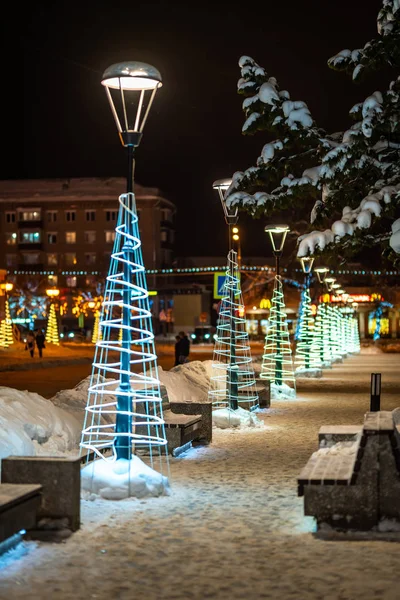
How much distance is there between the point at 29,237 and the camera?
372 feet

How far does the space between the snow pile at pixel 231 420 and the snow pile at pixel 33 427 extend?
11.2 ft

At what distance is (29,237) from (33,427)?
4071 inches

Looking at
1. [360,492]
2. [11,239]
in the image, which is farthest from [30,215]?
[360,492]

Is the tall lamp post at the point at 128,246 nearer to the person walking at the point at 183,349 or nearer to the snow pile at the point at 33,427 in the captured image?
the snow pile at the point at 33,427

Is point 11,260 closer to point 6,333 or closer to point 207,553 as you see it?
point 6,333

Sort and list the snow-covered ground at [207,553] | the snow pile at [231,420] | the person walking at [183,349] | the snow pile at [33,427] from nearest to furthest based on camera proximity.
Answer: the snow-covered ground at [207,553] < the snow pile at [33,427] < the snow pile at [231,420] < the person walking at [183,349]

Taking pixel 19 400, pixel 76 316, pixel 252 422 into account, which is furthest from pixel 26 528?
pixel 76 316

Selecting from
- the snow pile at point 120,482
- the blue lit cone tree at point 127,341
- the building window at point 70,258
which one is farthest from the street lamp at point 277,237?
the building window at point 70,258

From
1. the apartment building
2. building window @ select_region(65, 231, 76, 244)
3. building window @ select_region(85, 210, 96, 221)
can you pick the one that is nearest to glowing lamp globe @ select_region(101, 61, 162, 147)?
the apartment building

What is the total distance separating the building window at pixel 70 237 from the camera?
112562 mm

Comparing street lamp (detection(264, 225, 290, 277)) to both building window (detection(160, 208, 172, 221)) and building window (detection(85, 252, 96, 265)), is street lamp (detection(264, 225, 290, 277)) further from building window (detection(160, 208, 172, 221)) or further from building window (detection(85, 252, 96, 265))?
building window (detection(85, 252, 96, 265))

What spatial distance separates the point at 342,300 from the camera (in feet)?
207

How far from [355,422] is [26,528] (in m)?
10.2

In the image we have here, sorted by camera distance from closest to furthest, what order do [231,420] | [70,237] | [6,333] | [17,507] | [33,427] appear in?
[17,507] < [33,427] < [231,420] < [6,333] < [70,237]
